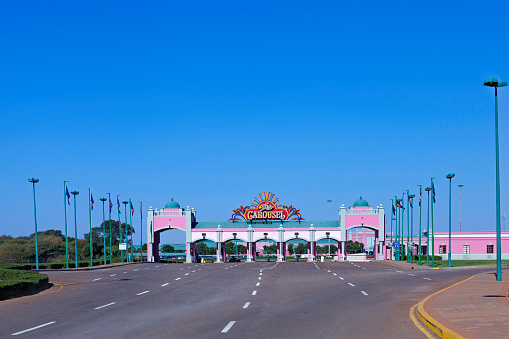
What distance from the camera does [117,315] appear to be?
1816cm

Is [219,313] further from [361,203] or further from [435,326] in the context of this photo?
[361,203]

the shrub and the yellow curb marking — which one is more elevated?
the yellow curb marking

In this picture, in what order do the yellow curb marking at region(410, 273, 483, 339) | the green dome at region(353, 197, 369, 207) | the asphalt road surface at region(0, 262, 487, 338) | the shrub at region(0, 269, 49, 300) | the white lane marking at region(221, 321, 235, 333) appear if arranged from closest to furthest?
1. the yellow curb marking at region(410, 273, 483, 339)
2. the asphalt road surface at region(0, 262, 487, 338)
3. the white lane marking at region(221, 321, 235, 333)
4. the shrub at region(0, 269, 49, 300)
5. the green dome at region(353, 197, 369, 207)

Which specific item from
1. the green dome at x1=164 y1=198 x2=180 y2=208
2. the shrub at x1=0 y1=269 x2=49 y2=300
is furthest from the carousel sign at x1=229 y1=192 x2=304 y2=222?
the shrub at x1=0 y1=269 x2=49 y2=300

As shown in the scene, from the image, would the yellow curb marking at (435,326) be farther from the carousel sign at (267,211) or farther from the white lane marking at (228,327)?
the carousel sign at (267,211)

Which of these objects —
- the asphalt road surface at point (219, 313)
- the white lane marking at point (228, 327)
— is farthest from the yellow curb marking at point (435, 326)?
the white lane marking at point (228, 327)

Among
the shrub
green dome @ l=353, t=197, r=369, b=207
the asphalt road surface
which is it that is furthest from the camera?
green dome @ l=353, t=197, r=369, b=207

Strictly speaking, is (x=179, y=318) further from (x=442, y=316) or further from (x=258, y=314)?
(x=442, y=316)

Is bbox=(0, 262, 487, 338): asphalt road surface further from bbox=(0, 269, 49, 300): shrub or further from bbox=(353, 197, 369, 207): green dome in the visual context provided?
bbox=(353, 197, 369, 207): green dome

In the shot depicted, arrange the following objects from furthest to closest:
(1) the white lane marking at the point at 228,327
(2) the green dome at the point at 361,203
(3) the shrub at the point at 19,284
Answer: (2) the green dome at the point at 361,203 → (3) the shrub at the point at 19,284 → (1) the white lane marking at the point at 228,327

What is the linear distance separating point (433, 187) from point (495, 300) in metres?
44.1

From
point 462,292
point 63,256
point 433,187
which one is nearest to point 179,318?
point 462,292

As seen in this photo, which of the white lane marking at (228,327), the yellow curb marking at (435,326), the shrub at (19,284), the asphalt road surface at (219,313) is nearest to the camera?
the yellow curb marking at (435,326)

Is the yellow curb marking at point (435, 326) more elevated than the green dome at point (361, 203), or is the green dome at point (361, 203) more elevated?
the yellow curb marking at point (435, 326)
